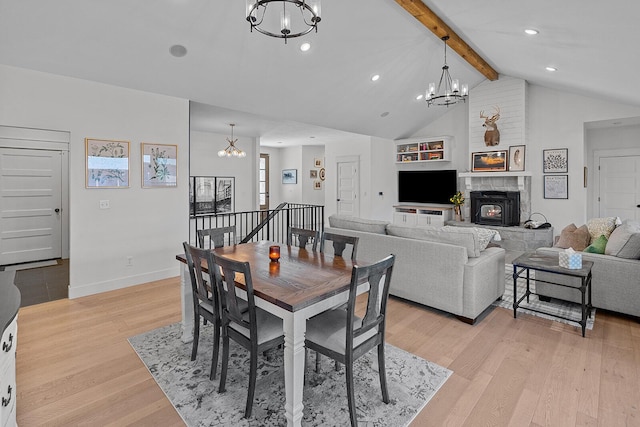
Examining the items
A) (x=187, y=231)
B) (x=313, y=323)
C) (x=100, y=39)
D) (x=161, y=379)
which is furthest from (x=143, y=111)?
(x=313, y=323)

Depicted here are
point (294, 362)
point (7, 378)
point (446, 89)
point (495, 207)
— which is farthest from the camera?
point (495, 207)

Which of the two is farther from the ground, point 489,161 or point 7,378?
point 489,161

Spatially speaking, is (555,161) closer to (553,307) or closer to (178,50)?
(553,307)

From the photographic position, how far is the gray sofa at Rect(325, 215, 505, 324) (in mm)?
3248

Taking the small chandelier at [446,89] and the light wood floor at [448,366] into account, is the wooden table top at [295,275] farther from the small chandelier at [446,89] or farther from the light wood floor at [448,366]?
the small chandelier at [446,89]

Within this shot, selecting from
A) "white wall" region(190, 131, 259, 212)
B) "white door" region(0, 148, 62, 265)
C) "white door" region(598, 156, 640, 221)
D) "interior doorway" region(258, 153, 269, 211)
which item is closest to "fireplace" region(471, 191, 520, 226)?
"white door" region(598, 156, 640, 221)

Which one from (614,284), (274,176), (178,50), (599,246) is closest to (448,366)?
(614,284)

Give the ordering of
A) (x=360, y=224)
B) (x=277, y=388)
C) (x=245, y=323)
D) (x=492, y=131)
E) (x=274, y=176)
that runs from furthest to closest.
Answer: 1. (x=274, y=176)
2. (x=492, y=131)
3. (x=360, y=224)
4. (x=277, y=388)
5. (x=245, y=323)

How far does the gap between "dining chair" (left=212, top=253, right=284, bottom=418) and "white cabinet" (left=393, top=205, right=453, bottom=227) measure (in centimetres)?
630

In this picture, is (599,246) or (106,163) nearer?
(599,246)

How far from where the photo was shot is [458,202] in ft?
25.4

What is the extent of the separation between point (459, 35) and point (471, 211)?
383cm

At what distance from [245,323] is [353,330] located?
65 cm

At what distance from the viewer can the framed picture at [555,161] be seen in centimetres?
664
